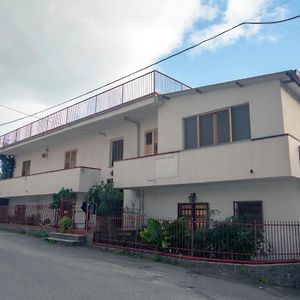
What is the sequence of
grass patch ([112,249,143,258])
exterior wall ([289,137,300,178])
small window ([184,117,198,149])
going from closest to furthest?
exterior wall ([289,137,300,178])
grass patch ([112,249,143,258])
small window ([184,117,198,149])

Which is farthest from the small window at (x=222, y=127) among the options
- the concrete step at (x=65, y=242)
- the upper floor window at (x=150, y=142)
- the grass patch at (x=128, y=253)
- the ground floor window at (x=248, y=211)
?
the concrete step at (x=65, y=242)

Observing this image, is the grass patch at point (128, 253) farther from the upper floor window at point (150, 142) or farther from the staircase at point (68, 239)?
the upper floor window at point (150, 142)

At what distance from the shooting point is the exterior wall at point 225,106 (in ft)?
40.6

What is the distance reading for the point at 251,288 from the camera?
352 inches

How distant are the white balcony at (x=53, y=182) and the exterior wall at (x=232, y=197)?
13.1 ft

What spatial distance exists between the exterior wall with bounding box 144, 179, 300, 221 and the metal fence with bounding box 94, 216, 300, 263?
1.91 ft

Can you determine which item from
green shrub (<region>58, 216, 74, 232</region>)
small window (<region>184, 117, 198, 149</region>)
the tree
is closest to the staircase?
green shrub (<region>58, 216, 74, 232</region>)

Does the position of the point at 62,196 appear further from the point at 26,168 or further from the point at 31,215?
the point at 26,168

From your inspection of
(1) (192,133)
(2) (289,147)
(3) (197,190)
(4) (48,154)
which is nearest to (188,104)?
(1) (192,133)

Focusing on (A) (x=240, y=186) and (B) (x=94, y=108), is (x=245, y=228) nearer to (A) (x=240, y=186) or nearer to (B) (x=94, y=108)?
(A) (x=240, y=186)

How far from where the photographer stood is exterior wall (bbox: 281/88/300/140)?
12445 millimetres

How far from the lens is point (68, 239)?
50.4 feet

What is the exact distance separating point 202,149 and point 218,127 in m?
1.12

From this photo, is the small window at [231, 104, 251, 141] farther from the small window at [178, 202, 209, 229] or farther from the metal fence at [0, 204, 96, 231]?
the metal fence at [0, 204, 96, 231]
